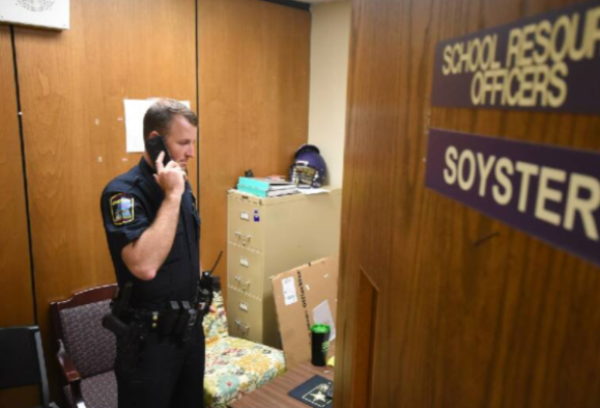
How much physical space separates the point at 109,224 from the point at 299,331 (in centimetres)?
153

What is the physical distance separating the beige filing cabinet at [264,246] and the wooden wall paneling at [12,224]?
1.24 metres

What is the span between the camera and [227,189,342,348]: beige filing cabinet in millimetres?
2982

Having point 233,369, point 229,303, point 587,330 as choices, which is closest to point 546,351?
point 587,330

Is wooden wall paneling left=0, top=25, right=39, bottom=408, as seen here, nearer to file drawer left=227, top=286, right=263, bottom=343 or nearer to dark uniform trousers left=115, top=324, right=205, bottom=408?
dark uniform trousers left=115, top=324, right=205, bottom=408

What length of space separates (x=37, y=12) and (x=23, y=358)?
5.42 ft

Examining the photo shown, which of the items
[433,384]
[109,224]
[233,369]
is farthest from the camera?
[233,369]

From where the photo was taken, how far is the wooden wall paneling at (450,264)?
0.31m

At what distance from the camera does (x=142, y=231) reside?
5.55 ft

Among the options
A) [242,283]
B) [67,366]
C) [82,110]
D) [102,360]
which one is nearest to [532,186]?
[67,366]

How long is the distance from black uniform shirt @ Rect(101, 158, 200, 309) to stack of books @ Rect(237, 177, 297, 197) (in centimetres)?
102

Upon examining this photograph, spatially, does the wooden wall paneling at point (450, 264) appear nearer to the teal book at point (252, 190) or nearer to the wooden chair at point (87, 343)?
the wooden chair at point (87, 343)

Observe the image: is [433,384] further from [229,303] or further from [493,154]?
[229,303]

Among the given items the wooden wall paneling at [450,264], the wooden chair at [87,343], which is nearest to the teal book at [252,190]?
the wooden chair at [87,343]

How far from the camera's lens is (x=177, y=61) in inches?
108
